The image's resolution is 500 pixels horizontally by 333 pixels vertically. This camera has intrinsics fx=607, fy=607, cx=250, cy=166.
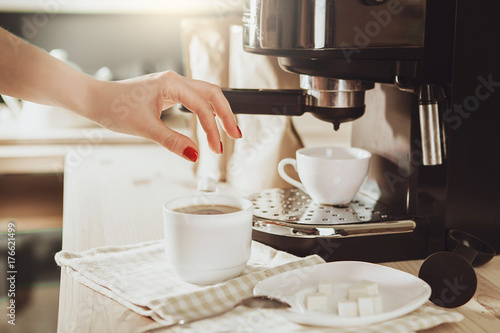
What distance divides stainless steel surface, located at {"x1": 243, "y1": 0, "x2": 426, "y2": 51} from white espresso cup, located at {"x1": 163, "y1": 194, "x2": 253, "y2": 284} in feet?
0.75

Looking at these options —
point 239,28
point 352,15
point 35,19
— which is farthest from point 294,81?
point 35,19

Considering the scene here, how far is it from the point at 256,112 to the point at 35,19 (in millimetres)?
1291

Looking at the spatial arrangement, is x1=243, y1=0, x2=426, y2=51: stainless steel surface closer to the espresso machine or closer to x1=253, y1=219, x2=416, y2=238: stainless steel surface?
the espresso machine

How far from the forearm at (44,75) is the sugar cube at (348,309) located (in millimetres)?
351

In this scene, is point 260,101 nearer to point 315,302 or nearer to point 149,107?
point 149,107

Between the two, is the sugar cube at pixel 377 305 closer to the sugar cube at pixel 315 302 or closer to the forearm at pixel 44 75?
the sugar cube at pixel 315 302

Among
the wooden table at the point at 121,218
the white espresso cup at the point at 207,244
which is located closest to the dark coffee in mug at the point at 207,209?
the white espresso cup at the point at 207,244

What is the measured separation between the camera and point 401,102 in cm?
79

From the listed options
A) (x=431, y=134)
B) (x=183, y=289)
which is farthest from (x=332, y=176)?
(x=183, y=289)

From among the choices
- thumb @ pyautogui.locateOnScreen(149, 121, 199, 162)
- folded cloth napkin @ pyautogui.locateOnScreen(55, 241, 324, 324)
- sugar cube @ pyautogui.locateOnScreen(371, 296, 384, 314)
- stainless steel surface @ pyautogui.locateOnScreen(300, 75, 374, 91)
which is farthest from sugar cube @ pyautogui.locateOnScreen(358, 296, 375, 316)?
stainless steel surface @ pyautogui.locateOnScreen(300, 75, 374, 91)

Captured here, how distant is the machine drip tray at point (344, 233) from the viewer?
717 mm

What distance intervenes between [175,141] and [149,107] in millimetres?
50

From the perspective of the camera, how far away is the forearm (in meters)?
0.67

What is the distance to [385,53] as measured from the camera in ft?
2.32
